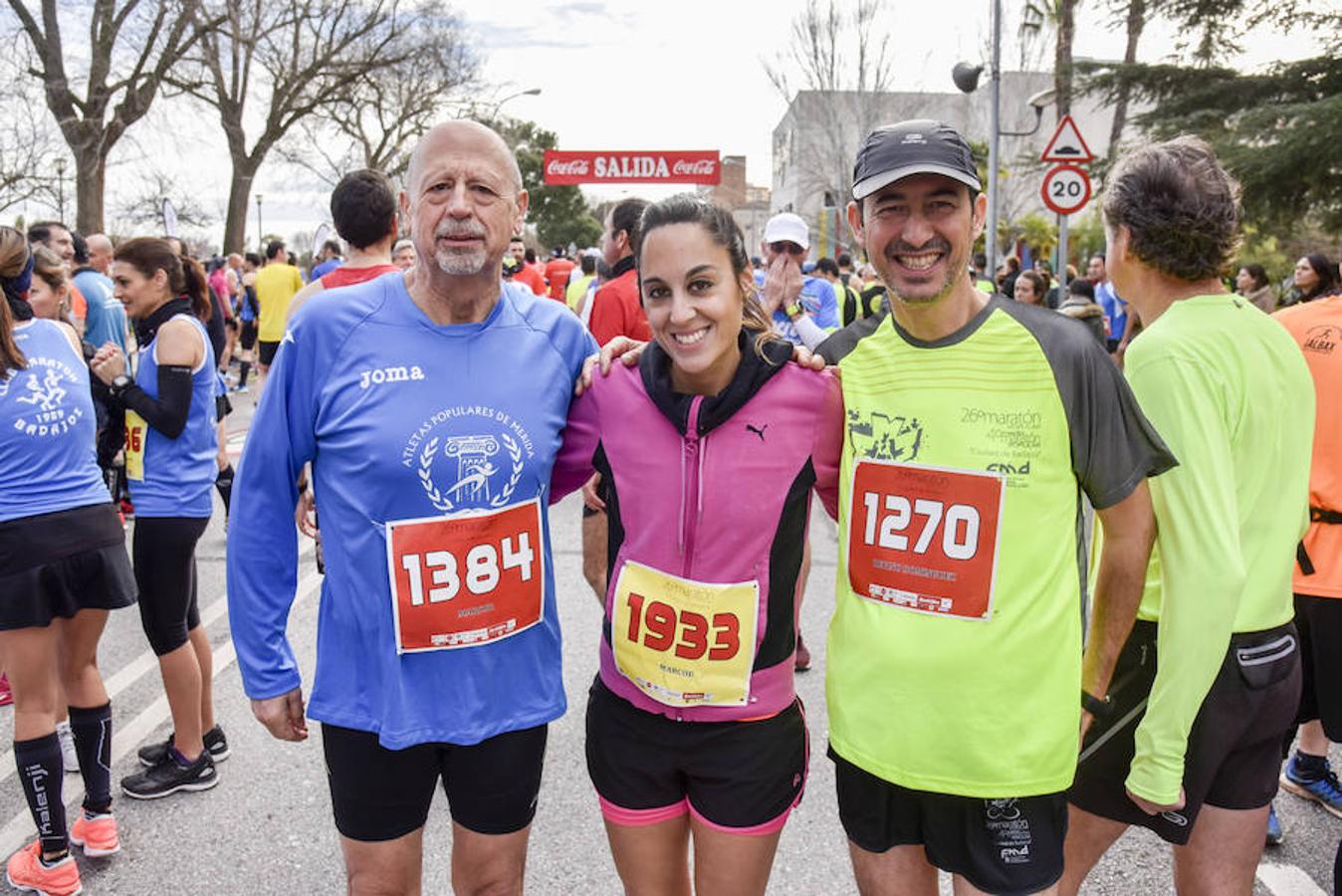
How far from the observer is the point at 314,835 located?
3393 mm

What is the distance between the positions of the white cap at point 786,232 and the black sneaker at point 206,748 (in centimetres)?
357

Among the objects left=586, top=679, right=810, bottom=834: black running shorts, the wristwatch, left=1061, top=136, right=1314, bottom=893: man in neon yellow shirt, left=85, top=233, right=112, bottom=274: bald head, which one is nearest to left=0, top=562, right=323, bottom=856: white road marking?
left=586, top=679, right=810, bottom=834: black running shorts

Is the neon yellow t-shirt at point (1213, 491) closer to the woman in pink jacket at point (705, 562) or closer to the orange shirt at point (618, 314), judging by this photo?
the woman in pink jacket at point (705, 562)

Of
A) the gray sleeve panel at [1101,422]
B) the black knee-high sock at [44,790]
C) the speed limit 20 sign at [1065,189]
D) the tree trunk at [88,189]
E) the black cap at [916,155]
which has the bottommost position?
→ the black knee-high sock at [44,790]

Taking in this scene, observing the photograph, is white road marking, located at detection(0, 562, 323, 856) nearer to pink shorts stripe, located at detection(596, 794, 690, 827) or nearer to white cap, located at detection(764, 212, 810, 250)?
pink shorts stripe, located at detection(596, 794, 690, 827)

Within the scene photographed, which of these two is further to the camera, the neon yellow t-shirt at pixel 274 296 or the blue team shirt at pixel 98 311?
the neon yellow t-shirt at pixel 274 296

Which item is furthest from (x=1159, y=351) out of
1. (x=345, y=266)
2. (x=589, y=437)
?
(x=345, y=266)

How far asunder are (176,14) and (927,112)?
90.3 ft

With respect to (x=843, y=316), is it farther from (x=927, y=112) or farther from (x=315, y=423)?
(x=927, y=112)

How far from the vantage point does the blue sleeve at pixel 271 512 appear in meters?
2.14

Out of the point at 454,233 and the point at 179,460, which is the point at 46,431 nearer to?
the point at 179,460

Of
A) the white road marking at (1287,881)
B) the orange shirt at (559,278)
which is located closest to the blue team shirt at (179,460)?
the white road marking at (1287,881)

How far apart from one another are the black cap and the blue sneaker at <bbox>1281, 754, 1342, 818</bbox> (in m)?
3.01

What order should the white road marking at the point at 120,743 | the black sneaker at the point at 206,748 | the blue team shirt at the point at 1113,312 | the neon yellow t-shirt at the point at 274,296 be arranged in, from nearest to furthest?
the white road marking at the point at 120,743 → the black sneaker at the point at 206,748 → the neon yellow t-shirt at the point at 274,296 → the blue team shirt at the point at 1113,312
